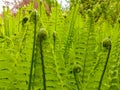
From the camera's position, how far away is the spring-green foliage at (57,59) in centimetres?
70

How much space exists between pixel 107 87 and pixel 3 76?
22 cm

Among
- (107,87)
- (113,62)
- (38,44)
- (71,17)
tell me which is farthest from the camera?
(71,17)

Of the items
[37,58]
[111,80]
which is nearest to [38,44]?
[37,58]

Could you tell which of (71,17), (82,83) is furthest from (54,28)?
(82,83)

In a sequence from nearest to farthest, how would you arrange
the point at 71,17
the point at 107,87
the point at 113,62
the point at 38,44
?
the point at 38,44
the point at 107,87
the point at 113,62
the point at 71,17

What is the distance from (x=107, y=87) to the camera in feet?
2.57

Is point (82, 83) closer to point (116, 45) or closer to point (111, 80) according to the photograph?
point (111, 80)

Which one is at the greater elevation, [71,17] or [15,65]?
[71,17]

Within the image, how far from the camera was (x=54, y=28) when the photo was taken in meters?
0.96

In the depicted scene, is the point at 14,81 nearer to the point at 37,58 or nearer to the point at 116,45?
the point at 37,58

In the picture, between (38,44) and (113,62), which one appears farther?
(113,62)

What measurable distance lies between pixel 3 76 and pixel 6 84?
0.02 metres

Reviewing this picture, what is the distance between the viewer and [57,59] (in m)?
0.79

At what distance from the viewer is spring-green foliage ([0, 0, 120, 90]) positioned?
2.29ft
